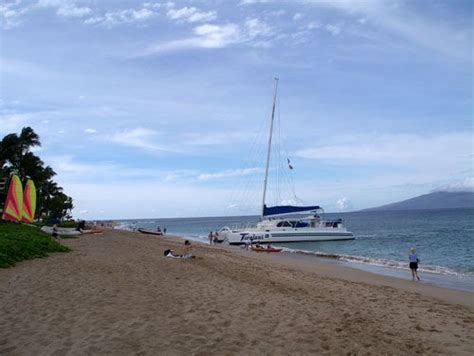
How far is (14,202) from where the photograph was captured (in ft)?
90.7

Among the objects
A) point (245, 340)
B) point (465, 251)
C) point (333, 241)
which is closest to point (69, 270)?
point (245, 340)

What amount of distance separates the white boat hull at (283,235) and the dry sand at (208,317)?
96.9ft

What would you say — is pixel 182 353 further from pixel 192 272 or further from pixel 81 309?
pixel 192 272

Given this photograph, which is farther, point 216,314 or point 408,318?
point 408,318

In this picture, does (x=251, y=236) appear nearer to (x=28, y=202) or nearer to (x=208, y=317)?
(x=28, y=202)

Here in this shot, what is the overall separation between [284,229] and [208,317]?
3795 centimetres

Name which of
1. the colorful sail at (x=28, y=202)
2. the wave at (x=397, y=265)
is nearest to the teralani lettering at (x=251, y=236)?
the wave at (x=397, y=265)

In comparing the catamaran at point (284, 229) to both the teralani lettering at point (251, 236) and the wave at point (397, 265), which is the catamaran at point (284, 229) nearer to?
the teralani lettering at point (251, 236)

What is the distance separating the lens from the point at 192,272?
15.4 metres

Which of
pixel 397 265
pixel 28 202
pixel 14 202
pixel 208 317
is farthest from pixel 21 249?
pixel 397 265

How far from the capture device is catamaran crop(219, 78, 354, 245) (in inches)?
1742

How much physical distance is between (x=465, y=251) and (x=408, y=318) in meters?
28.0

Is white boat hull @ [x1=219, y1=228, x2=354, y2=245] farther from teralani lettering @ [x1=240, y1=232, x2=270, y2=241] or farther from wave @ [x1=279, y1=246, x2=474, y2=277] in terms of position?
wave @ [x1=279, y1=246, x2=474, y2=277]

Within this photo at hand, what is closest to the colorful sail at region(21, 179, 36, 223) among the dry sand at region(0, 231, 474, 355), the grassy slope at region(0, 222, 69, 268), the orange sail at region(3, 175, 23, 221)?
the orange sail at region(3, 175, 23, 221)
